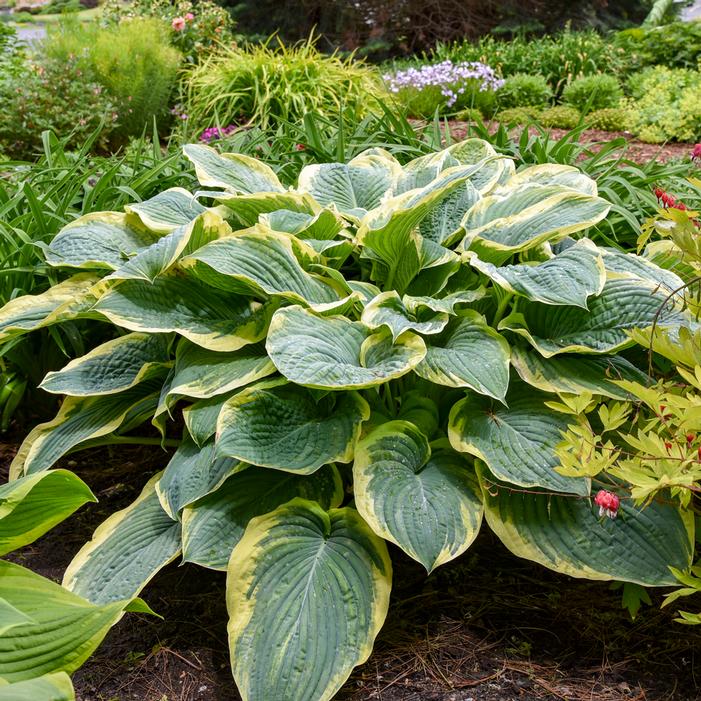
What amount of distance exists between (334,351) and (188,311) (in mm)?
452

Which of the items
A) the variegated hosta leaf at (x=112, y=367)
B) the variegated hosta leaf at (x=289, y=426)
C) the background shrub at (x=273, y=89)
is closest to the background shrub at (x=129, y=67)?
the background shrub at (x=273, y=89)

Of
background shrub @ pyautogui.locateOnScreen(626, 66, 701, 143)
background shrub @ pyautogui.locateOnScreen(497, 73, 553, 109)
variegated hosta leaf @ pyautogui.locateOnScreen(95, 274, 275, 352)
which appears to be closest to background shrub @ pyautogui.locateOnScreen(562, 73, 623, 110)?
background shrub @ pyautogui.locateOnScreen(626, 66, 701, 143)

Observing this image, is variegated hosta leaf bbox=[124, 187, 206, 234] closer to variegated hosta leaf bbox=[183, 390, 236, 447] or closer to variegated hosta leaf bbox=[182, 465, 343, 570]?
variegated hosta leaf bbox=[183, 390, 236, 447]

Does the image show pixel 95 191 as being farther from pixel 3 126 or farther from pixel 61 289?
pixel 3 126

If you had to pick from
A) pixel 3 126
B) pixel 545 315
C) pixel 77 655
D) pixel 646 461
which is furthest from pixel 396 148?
pixel 3 126

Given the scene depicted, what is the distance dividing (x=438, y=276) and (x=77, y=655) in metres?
1.21

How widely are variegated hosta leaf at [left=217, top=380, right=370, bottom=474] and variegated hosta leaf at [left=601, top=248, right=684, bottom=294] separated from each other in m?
0.73

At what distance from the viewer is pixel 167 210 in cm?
213

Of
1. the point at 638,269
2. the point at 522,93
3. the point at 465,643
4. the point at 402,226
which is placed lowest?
the point at 522,93

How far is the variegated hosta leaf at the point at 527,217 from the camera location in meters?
1.77

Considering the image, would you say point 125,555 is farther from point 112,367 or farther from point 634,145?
point 634,145

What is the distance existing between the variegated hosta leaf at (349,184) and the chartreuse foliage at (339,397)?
16 cm

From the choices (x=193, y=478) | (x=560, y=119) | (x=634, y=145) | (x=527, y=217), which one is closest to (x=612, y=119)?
(x=560, y=119)

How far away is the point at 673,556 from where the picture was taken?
4.72 feet
